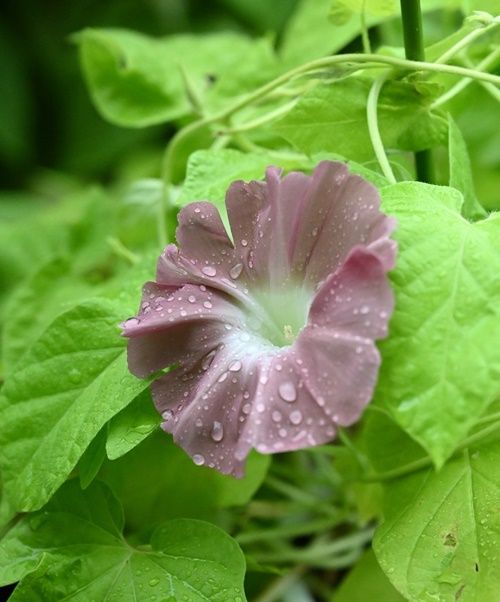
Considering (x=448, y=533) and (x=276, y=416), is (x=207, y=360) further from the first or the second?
(x=448, y=533)

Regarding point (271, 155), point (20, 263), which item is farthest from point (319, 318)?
point (20, 263)

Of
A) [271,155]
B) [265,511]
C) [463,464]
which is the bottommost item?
[265,511]

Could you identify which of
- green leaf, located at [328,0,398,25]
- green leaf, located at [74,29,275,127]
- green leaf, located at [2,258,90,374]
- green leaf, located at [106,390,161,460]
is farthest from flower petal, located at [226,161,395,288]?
green leaf, located at [74,29,275,127]

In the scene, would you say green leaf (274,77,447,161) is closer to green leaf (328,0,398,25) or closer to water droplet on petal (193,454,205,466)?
green leaf (328,0,398,25)

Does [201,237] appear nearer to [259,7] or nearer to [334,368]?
[334,368]

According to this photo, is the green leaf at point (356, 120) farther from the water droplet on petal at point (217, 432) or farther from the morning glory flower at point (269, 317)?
the water droplet on petal at point (217, 432)

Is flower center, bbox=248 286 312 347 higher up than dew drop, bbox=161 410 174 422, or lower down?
higher up

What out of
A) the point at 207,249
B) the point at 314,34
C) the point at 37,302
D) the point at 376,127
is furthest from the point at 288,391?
the point at 314,34
